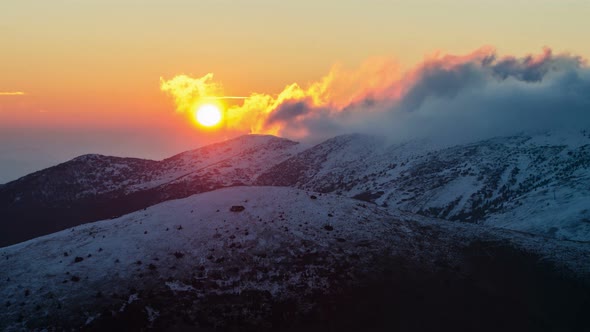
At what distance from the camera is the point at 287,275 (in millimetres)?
48594

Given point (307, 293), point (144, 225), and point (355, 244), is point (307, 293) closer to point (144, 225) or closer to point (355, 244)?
point (355, 244)

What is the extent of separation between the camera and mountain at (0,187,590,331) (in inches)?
1645

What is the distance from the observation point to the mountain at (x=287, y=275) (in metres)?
41.8

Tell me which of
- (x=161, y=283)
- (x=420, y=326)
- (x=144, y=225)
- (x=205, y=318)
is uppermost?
(x=144, y=225)

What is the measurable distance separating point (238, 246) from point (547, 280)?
3205 cm

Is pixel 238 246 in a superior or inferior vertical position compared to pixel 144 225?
inferior

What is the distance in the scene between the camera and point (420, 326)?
142 feet

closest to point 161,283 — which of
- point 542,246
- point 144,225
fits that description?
point 144,225

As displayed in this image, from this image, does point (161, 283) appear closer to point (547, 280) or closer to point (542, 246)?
point (547, 280)

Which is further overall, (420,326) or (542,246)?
(542,246)

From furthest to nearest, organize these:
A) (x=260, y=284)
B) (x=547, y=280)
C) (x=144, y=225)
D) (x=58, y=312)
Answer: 1. (x=144, y=225)
2. (x=547, y=280)
3. (x=260, y=284)
4. (x=58, y=312)

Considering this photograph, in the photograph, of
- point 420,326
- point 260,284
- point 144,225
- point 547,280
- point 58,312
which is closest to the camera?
point 58,312

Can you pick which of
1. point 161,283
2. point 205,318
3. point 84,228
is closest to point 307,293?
point 205,318

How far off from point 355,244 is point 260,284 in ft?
46.3
